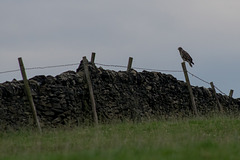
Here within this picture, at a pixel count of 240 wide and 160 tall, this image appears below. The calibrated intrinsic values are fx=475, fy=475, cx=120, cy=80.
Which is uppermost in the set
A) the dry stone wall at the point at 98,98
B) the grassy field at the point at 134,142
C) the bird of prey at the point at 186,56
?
the bird of prey at the point at 186,56

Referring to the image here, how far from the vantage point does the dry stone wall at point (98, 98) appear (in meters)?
14.4

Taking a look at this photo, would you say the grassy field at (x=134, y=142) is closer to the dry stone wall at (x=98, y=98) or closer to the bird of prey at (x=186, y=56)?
the dry stone wall at (x=98, y=98)

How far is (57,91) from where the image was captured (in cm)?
1543

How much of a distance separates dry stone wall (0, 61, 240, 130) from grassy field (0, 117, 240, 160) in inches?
37.8

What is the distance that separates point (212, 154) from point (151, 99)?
39.6 ft

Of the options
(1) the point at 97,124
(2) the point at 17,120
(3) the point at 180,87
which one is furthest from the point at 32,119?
(3) the point at 180,87

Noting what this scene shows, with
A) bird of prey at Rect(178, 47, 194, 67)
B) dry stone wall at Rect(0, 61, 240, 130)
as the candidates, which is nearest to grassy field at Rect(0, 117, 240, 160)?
dry stone wall at Rect(0, 61, 240, 130)

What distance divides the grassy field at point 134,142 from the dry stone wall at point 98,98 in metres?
0.96

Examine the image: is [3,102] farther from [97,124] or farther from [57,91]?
[97,124]

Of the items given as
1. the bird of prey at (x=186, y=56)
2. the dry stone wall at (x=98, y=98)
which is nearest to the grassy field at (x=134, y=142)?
the dry stone wall at (x=98, y=98)

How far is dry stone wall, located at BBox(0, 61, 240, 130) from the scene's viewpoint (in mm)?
14438

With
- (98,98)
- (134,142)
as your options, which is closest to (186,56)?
(98,98)

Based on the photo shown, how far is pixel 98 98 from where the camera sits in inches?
667

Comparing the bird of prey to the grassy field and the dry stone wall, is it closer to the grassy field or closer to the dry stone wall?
the dry stone wall
